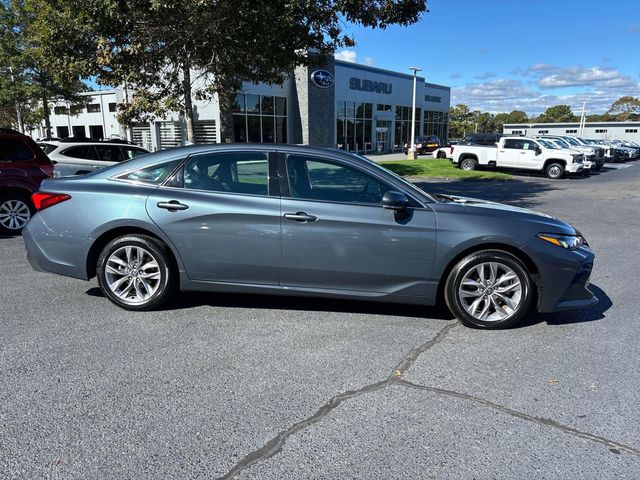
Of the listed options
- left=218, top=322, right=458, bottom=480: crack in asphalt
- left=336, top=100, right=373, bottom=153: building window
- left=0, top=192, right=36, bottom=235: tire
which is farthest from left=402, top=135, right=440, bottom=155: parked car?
left=218, top=322, right=458, bottom=480: crack in asphalt

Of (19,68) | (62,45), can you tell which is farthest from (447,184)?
(19,68)

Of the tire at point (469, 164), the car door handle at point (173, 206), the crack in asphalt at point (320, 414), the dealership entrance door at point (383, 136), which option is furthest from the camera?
the dealership entrance door at point (383, 136)

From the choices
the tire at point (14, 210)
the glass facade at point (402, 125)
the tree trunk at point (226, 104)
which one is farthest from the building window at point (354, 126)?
the tire at point (14, 210)

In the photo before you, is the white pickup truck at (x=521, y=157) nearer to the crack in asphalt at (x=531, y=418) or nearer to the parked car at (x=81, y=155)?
the parked car at (x=81, y=155)

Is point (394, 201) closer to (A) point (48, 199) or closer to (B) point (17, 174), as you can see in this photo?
(A) point (48, 199)

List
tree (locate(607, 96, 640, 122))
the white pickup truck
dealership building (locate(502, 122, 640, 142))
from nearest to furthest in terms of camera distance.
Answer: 1. the white pickup truck
2. dealership building (locate(502, 122, 640, 142))
3. tree (locate(607, 96, 640, 122))

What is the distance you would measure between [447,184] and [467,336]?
1498 centimetres

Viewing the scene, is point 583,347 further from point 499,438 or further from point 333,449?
point 333,449

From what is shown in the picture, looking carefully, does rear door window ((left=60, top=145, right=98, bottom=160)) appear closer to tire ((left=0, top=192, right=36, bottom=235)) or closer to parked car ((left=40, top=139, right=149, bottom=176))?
parked car ((left=40, top=139, right=149, bottom=176))

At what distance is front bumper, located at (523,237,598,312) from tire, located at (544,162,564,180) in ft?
65.4

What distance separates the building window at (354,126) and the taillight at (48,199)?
106ft

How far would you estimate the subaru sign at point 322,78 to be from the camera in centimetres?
3159

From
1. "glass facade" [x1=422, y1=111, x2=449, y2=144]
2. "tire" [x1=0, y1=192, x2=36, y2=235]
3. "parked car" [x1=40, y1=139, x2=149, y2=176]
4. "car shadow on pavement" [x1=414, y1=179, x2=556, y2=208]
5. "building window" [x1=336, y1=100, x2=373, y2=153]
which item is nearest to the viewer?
"tire" [x1=0, y1=192, x2=36, y2=235]

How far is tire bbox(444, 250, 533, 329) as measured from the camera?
4.32m
